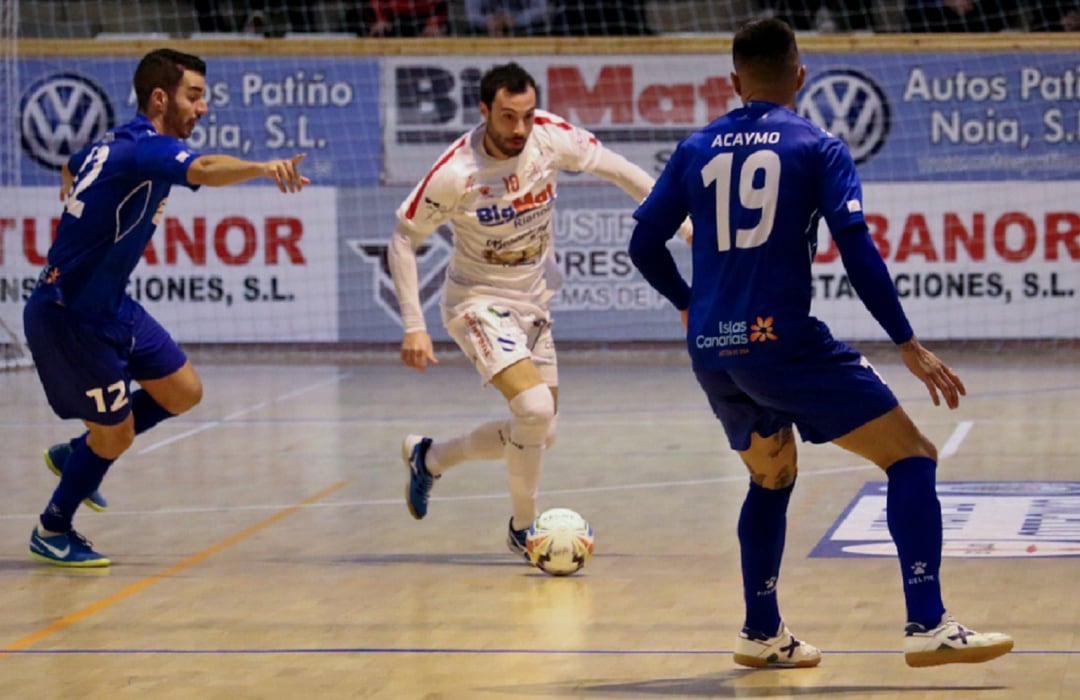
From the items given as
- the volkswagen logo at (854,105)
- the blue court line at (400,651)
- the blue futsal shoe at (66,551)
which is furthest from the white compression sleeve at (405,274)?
the volkswagen logo at (854,105)

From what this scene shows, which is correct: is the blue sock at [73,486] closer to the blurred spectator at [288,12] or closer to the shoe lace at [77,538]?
the shoe lace at [77,538]

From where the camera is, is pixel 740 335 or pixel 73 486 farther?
pixel 73 486

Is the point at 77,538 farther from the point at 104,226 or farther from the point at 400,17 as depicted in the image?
the point at 400,17

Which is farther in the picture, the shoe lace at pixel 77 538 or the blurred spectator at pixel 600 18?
the blurred spectator at pixel 600 18

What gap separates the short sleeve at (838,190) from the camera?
4.89 m

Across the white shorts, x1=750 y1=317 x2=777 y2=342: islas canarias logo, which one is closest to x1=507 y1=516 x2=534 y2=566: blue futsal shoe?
the white shorts

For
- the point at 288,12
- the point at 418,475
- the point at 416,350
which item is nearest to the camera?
the point at 416,350

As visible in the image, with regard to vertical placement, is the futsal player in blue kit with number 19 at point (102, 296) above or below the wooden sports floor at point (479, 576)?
above

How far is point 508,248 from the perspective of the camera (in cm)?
767

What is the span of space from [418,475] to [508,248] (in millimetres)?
1195

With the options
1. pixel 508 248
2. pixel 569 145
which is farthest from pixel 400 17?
pixel 508 248

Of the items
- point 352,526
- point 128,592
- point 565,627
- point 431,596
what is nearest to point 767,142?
point 565,627

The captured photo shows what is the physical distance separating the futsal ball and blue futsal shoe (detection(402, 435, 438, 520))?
993mm

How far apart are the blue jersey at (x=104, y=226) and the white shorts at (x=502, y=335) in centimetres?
136
